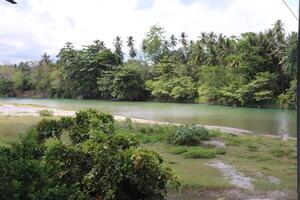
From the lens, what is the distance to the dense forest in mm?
54156

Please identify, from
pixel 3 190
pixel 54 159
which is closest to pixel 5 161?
pixel 3 190

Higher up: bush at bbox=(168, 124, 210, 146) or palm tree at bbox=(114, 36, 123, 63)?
palm tree at bbox=(114, 36, 123, 63)

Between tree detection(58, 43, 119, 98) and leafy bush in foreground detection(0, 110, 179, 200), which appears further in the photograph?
tree detection(58, 43, 119, 98)

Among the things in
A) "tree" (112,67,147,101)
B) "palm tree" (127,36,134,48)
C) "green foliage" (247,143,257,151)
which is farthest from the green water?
"palm tree" (127,36,134,48)

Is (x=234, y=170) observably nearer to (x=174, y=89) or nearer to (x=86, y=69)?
(x=174, y=89)

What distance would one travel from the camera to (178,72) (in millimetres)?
71250


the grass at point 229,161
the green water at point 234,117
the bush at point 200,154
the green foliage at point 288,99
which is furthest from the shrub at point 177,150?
the green foliage at point 288,99

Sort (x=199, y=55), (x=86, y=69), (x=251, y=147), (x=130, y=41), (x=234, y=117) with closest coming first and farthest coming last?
(x=251, y=147)
(x=234, y=117)
(x=199, y=55)
(x=86, y=69)
(x=130, y=41)

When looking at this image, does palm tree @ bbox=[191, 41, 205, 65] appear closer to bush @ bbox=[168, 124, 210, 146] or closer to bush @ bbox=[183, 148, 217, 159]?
bush @ bbox=[168, 124, 210, 146]

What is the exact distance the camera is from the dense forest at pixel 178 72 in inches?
2132

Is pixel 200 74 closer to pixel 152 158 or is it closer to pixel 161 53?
pixel 161 53

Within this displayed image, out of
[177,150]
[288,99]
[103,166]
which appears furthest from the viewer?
[288,99]

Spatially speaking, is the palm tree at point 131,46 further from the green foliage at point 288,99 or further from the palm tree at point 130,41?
the green foliage at point 288,99

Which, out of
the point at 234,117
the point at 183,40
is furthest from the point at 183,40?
the point at 234,117
